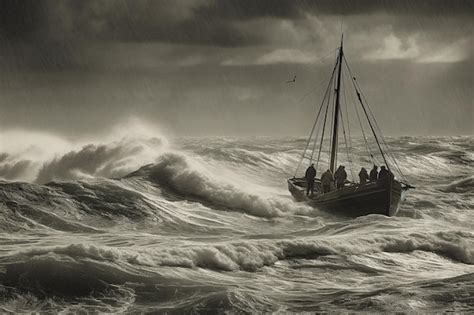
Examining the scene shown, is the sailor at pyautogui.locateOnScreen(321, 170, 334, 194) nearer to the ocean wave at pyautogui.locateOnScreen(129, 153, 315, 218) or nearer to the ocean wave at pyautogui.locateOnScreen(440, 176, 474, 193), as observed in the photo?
the ocean wave at pyautogui.locateOnScreen(129, 153, 315, 218)

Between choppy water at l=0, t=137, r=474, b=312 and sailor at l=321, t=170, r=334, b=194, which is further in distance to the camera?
sailor at l=321, t=170, r=334, b=194

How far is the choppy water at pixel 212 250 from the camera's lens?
36.4ft

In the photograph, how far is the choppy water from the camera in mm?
11109

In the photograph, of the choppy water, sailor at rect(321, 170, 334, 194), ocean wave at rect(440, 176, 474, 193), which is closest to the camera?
the choppy water

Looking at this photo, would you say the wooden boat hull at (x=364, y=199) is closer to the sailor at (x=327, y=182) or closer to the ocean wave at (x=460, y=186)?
the sailor at (x=327, y=182)

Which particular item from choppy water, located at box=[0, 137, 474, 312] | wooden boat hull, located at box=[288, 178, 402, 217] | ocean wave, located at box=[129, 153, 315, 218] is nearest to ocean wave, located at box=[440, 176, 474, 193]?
choppy water, located at box=[0, 137, 474, 312]

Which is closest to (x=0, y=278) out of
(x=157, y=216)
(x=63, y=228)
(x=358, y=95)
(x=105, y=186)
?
(x=63, y=228)

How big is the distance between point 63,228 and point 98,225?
3.83ft

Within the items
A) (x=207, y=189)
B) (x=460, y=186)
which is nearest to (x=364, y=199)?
(x=207, y=189)

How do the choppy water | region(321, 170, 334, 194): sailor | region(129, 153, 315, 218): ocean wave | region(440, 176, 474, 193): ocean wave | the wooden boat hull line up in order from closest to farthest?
the choppy water
the wooden boat hull
region(321, 170, 334, 194): sailor
region(129, 153, 315, 218): ocean wave
region(440, 176, 474, 193): ocean wave

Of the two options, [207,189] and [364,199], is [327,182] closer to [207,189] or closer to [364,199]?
[364,199]

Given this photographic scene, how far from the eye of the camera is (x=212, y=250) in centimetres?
1427

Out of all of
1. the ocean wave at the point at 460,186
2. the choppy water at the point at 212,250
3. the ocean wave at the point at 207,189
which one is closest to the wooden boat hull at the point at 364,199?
the choppy water at the point at 212,250

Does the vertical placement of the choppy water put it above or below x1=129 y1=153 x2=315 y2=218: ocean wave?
below
